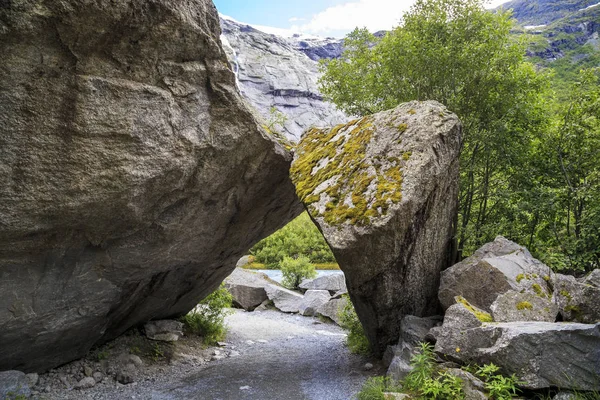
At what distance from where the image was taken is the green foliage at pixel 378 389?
660 centimetres

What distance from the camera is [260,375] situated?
994cm

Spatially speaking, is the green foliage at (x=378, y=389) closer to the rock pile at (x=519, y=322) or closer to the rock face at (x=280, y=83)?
the rock pile at (x=519, y=322)

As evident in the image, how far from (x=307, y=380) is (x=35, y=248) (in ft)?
20.6

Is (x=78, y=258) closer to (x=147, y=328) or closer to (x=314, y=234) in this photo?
(x=147, y=328)

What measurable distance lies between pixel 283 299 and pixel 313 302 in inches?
72.5

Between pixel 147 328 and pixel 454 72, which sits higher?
pixel 454 72

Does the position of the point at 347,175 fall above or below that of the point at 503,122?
below

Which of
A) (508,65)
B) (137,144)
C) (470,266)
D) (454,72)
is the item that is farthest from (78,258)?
(508,65)

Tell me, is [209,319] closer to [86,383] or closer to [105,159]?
[86,383]

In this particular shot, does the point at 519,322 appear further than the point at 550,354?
Yes

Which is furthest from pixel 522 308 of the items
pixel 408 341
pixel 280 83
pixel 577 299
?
pixel 280 83

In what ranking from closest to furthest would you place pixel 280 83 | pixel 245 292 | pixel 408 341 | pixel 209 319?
pixel 408 341, pixel 209 319, pixel 245 292, pixel 280 83

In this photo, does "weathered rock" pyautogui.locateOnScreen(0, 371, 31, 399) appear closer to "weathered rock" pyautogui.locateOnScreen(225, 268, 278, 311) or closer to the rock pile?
the rock pile

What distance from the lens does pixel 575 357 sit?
5234 millimetres
